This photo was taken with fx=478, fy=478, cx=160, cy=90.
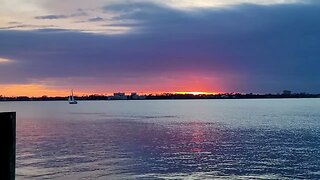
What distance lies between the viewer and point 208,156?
148 ft

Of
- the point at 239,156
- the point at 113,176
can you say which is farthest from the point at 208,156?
the point at 113,176

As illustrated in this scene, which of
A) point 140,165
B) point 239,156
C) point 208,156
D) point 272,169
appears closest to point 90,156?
point 140,165

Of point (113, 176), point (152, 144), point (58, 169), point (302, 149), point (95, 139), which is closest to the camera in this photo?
point (113, 176)

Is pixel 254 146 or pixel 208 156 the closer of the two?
pixel 208 156

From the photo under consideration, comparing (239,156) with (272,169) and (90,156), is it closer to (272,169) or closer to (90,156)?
(272,169)

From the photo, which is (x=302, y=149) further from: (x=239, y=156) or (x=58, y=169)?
(x=58, y=169)

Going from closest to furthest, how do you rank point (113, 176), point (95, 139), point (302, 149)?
point (113, 176), point (302, 149), point (95, 139)

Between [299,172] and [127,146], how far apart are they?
22374 millimetres

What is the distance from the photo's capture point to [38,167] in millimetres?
36719

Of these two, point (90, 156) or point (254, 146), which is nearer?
point (90, 156)

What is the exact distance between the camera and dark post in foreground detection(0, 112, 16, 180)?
22.0ft

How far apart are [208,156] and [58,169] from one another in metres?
15.3

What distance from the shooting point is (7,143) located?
22.4 ft

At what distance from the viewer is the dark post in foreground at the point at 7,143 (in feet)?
22.0
